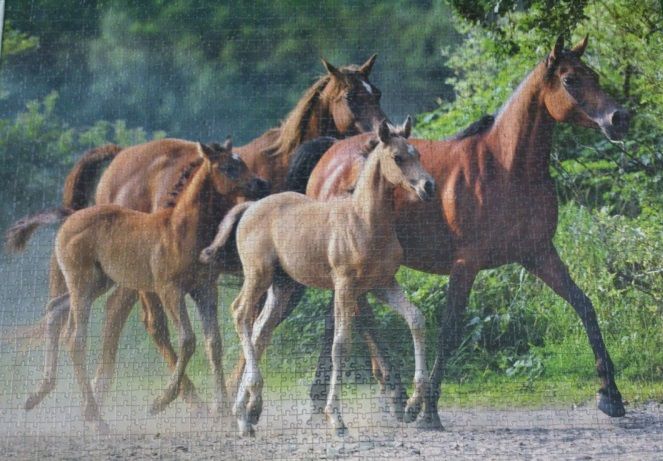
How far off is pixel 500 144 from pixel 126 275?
177 cm

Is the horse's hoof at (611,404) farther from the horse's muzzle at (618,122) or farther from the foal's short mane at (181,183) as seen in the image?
the foal's short mane at (181,183)

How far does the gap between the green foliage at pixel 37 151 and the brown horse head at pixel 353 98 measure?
2.78 feet

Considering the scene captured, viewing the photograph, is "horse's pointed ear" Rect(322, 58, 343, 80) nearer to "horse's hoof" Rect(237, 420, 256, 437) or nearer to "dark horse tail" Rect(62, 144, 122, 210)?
"dark horse tail" Rect(62, 144, 122, 210)

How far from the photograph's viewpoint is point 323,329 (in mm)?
4480

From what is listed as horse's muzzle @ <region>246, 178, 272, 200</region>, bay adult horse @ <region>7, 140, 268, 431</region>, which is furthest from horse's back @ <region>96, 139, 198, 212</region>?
horse's muzzle @ <region>246, 178, 272, 200</region>

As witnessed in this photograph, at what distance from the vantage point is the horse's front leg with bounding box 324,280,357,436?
420 centimetres

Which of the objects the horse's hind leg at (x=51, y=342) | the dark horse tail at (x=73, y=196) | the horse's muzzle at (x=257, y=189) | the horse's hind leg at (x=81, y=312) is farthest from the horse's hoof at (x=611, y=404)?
the dark horse tail at (x=73, y=196)

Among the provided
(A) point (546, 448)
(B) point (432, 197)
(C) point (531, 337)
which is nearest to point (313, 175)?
(B) point (432, 197)

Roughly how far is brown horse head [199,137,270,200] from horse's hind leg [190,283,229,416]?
436 mm

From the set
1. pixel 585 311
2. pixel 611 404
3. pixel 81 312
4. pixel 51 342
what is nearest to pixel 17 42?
pixel 81 312

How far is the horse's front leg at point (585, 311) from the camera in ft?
14.2

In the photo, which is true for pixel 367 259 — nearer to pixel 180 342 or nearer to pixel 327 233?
pixel 327 233

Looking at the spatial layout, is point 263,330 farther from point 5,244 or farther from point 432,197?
point 5,244

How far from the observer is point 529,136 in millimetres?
4465
